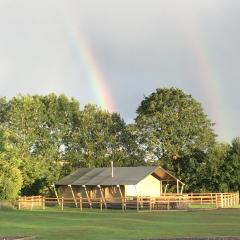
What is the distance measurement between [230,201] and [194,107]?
30.6 meters

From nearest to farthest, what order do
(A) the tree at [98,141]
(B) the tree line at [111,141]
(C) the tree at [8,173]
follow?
1. (C) the tree at [8,173]
2. (B) the tree line at [111,141]
3. (A) the tree at [98,141]

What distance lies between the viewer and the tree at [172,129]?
8156 centimetres

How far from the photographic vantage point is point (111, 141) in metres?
93.2

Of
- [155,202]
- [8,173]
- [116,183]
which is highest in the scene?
[8,173]

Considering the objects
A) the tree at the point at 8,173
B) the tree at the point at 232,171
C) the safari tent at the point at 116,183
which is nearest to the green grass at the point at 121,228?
the safari tent at the point at 116,183

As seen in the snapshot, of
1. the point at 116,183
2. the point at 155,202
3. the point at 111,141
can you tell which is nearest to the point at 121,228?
the point at 155,202

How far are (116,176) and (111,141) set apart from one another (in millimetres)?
27269

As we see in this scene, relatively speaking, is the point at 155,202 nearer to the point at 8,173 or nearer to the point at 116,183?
the point at 116,183

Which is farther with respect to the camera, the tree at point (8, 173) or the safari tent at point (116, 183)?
the safari tent at point (116, 183)

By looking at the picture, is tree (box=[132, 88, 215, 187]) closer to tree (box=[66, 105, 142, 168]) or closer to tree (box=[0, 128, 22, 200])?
tree (box=[66, 105, 142, 168])

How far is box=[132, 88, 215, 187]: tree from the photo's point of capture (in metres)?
81.6

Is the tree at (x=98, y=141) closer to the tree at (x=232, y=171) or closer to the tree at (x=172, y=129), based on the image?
the tree at (x=172, y=129)

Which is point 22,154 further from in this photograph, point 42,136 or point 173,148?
point 173,148

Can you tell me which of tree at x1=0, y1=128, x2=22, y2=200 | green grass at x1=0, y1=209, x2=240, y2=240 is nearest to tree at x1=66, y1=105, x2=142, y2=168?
tree at x1=0, y1=128, x2=22, y2=200
